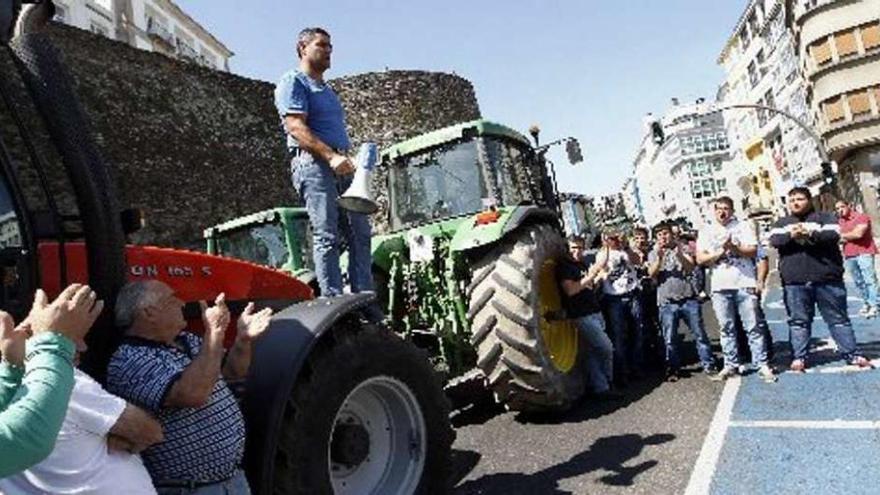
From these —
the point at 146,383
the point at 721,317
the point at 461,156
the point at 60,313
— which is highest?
the point at 461,156

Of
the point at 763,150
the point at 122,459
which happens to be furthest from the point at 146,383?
the point at 763,150

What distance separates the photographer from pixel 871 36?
30.2 m

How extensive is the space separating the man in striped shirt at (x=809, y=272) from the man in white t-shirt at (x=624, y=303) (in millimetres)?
1460

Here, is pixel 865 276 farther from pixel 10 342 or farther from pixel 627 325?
pixel 10 342

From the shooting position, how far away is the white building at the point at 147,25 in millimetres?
34281

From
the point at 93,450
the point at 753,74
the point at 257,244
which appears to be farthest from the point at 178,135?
the point at 753,74

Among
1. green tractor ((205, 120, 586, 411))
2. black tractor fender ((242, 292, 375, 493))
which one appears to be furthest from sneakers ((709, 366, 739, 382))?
black tractor fender ((242, 292, 375, 493))

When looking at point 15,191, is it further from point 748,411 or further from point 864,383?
point 864,383

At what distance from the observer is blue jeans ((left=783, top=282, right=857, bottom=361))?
5934 mm

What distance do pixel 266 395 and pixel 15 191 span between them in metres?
1.15

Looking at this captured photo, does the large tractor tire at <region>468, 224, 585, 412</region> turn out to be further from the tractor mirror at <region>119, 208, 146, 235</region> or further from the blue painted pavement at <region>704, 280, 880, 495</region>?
the tractor mirror at <region>119, 208, 146, 235</region>

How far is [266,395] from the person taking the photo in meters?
2.75

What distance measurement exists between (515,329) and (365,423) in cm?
180

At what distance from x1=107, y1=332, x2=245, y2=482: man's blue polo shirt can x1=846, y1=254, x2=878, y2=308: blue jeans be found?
8.61m
